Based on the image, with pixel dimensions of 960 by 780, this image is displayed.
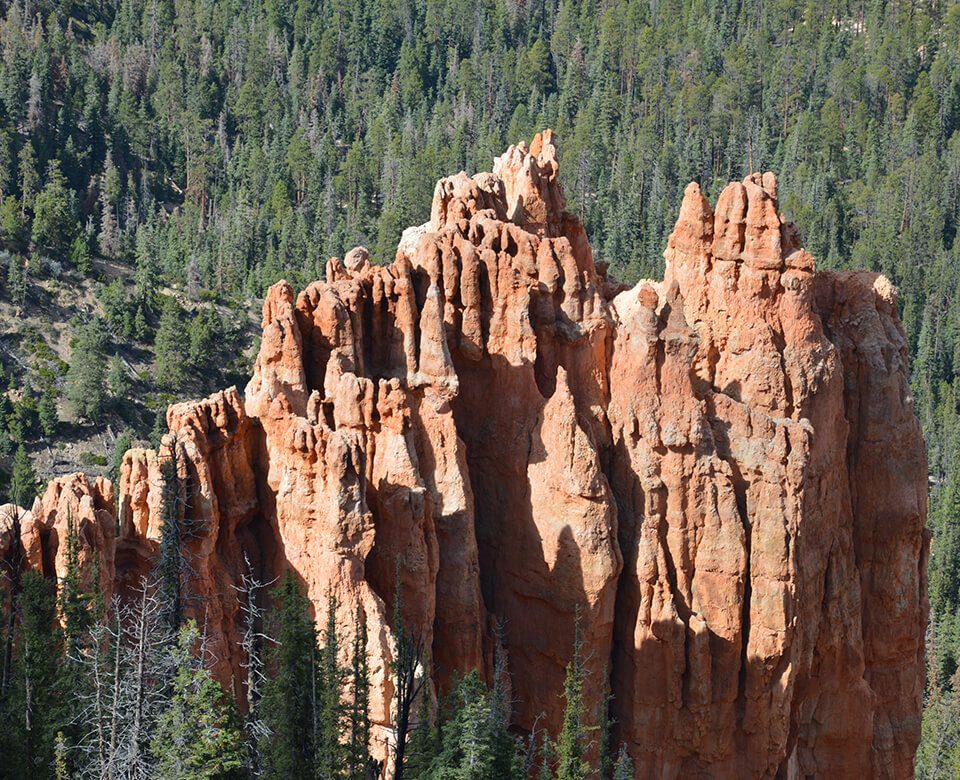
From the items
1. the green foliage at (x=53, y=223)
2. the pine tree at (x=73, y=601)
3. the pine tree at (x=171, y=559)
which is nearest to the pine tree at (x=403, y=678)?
the pine tree at (x=171, y=559)

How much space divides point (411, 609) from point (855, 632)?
13.1 meters

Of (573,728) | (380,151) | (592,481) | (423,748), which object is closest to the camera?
(423,748)

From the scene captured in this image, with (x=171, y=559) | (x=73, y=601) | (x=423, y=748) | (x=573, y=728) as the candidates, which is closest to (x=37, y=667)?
(x=73, y=601)

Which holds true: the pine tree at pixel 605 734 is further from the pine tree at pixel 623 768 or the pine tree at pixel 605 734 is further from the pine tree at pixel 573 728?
the pine tree at pixel 573 728

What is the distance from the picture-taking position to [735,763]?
132 ft

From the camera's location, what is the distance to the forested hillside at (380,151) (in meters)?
98.8

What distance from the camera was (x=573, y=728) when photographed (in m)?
34.5

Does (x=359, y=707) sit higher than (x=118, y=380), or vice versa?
(x=118, y=380)

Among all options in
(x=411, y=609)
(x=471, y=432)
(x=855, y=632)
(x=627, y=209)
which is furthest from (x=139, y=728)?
(x=627, y=209)

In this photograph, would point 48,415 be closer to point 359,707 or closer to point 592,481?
point 592,481

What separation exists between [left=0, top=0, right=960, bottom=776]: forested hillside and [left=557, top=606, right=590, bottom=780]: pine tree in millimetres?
31114

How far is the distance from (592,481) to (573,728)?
17.7ft

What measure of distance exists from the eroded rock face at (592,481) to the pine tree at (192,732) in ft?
16.0

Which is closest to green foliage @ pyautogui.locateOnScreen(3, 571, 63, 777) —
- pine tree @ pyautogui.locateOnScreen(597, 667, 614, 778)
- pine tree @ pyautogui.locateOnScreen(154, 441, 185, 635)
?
pine tree @ pyautogui.locateOnScreen(154, 441, 185, 635)
